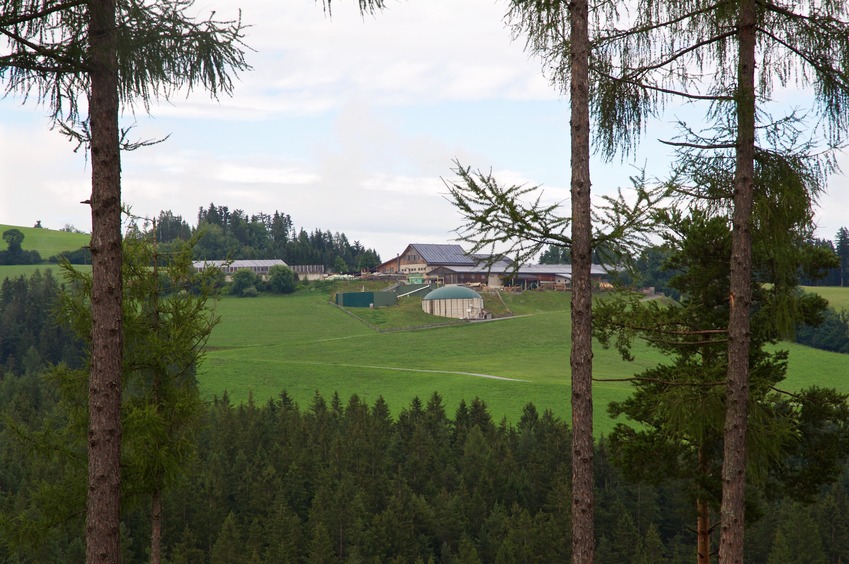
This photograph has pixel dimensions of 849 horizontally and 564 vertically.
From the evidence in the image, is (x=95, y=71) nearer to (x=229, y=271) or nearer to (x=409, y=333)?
(x=409, y=333)

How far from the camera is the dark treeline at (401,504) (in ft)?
112

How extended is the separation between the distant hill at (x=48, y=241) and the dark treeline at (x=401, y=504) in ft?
382

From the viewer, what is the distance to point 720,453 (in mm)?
19422

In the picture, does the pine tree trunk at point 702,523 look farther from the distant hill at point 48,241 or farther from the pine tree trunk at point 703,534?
the distant hill at point 48,241

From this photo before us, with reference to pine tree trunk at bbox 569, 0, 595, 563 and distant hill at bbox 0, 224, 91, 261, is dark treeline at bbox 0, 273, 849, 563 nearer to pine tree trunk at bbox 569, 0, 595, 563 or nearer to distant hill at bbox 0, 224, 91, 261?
pine tree trunk at bbox 569, 0, 595, 563

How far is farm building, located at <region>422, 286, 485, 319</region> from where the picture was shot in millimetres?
102938

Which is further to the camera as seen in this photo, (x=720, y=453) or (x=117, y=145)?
(x=720, y=453)

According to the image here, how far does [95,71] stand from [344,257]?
157 m

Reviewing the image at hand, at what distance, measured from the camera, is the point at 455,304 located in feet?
340

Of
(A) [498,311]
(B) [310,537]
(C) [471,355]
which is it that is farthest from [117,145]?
(A) [498,311]

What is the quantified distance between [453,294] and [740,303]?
311 ft

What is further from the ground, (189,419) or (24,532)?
(189,419)

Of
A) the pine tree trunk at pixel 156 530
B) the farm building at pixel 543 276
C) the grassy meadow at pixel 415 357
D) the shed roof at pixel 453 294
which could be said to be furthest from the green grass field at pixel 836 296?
the pine tree trunk at pixel 156 530

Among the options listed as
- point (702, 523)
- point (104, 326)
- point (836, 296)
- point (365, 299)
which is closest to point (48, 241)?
point (365, 299)
